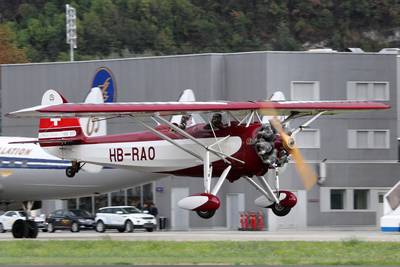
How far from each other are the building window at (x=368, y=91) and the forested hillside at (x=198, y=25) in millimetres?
66763

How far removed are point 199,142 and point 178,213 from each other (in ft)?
73.0

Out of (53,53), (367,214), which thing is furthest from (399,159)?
(53,53)

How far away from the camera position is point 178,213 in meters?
62.4

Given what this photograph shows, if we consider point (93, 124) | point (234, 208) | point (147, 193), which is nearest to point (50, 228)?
point (147, 193)

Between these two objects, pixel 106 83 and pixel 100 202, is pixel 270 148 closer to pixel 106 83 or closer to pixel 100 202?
pixel 106 83

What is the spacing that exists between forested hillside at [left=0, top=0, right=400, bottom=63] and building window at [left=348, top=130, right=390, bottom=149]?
67.2 meters

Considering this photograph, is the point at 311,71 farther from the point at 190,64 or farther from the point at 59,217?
the point at 59,217

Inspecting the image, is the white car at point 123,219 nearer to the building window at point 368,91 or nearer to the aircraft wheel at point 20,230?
the building window at point 368,91

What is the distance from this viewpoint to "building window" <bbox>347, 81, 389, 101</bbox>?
6228cm

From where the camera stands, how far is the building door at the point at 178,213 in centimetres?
6200

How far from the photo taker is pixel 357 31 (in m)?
140

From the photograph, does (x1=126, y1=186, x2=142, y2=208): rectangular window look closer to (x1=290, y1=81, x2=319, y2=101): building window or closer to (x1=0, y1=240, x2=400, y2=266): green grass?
(x1=290, y1=81, x2=319, y2=101): building window

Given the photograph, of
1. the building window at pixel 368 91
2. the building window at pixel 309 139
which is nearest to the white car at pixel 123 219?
the building window at pixel 309 139

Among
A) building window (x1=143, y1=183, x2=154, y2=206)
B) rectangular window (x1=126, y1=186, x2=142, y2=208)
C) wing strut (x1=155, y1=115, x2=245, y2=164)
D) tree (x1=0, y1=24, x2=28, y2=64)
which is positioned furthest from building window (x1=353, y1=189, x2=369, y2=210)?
tree (x1=0, y1=24, x2=28, y2=64)
